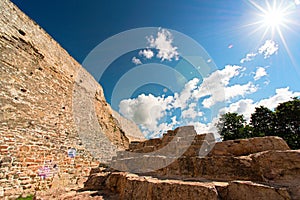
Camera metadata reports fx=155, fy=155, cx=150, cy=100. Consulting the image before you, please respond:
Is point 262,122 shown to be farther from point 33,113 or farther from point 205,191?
point 33,113

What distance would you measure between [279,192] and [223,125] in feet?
85.5

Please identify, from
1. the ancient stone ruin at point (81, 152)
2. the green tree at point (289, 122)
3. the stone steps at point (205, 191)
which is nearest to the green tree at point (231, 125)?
the green tree at point (289, 122)

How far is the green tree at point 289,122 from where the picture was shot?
1527 centimetres

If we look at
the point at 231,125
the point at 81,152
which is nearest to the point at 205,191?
the point at 81,152

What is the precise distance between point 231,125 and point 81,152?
22.9 metres

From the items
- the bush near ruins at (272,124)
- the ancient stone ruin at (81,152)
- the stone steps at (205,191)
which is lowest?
the stone steps at (205,191)

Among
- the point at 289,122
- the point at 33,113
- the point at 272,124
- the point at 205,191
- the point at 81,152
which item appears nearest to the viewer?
the point at 205,191

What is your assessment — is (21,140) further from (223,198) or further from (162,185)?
(223,198)

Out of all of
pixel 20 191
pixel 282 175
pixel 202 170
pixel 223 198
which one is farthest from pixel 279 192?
pixel 20 191

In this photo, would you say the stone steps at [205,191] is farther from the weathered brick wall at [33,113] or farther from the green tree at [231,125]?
the green tree at [231,125]

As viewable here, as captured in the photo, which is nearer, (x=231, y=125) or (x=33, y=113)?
(x=33, y=113)

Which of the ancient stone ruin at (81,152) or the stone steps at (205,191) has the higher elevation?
the ancient stone ruin at (81,152)

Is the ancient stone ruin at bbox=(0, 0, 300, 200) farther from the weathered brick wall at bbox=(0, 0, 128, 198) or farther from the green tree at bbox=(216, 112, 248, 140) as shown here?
the green tree at bbox=(216, 112, 248, 140)

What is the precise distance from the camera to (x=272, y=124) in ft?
58.6
